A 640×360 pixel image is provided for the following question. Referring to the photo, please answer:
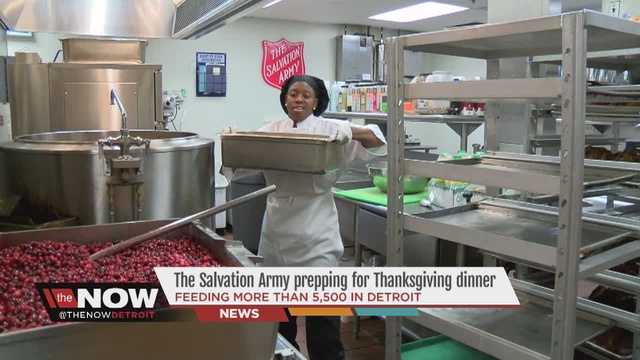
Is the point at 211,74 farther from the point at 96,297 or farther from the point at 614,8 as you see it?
the point at 96,297

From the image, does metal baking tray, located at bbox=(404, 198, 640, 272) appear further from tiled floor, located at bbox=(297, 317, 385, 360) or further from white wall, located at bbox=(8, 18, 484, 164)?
white wall, located at bbox=(8, 18, 484, 164)

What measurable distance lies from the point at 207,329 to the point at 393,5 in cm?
483

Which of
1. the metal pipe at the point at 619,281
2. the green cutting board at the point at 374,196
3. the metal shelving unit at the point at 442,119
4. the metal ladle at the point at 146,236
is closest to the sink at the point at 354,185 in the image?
the green cutting board at the point at 374,196

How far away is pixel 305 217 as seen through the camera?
2.37 meters

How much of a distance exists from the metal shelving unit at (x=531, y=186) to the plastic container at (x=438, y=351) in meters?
0.19

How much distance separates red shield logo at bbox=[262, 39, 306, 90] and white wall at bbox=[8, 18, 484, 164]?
6 centimetres

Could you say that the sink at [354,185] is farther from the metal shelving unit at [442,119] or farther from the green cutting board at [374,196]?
the metal shelving unit at [442,119]

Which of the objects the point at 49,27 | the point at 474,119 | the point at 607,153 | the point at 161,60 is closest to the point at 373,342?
the point at 474,119

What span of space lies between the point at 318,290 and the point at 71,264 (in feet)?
1.83

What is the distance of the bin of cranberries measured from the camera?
0.96m

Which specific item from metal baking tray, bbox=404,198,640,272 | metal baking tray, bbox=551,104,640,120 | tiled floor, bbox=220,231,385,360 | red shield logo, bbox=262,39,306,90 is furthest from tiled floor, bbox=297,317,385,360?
red shield logo, bbox=262,39,306,90

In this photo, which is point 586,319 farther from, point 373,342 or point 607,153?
point 373,342

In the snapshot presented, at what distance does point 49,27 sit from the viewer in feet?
7.52

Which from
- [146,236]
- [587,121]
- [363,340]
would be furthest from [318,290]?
[363,340]
